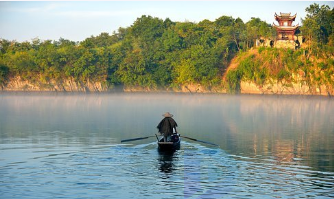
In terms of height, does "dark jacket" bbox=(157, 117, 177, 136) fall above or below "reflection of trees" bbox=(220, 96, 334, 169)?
above

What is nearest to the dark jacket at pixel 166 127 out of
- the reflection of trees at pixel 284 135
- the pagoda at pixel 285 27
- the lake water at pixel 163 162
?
the lake water at pixel 163 162

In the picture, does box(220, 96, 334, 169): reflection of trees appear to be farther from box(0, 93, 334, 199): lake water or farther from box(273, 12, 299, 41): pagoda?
box(273, 12, 299, 41): pagoda

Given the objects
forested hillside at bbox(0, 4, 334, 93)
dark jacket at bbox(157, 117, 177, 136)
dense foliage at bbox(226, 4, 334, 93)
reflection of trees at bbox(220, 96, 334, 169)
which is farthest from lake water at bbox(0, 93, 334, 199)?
forested hillside at bbox(0, 4, 334, 93)

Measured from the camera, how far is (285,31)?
7431 cm

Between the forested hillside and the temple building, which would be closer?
the temple building

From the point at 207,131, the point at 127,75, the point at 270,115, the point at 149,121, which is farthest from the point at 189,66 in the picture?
the point at 207,131

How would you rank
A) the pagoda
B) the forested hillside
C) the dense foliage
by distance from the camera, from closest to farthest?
the dense foliage
the pagoda
the forested hillside

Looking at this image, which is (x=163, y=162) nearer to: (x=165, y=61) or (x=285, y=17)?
(x=285, y=17)

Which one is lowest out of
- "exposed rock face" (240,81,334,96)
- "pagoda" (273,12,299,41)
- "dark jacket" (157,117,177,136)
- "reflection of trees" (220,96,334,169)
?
"reflection of trees" (220,96,334,169)

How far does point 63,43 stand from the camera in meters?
87.6

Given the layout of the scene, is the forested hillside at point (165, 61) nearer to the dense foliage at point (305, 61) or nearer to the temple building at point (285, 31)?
the dense foliage at point (305, 61)

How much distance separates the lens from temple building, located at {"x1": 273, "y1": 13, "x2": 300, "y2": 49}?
73812mm

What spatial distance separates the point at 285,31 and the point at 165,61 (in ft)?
61.4

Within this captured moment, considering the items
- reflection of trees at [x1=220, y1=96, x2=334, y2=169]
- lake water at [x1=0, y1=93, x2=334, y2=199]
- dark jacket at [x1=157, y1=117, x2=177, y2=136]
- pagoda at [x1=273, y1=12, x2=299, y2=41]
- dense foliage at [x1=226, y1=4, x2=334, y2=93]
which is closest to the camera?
lake water at [x1=0, y1=93, x2=334, y2=199]
